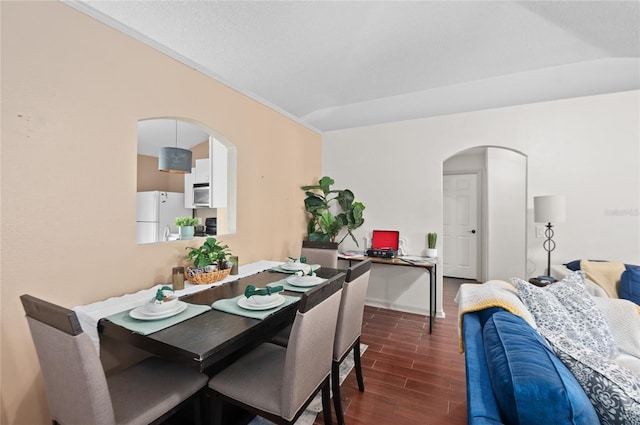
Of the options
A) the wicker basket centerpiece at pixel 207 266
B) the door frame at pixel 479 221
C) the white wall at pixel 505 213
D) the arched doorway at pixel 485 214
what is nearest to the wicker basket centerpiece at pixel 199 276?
the wicker basket centerpiece at pixel 207 266

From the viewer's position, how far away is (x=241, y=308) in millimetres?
1537

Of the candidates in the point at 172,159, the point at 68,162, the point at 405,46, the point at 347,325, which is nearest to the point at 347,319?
the point at 347,325

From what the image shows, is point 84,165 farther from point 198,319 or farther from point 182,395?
point 182,395

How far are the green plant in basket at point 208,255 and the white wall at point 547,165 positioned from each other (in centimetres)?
238

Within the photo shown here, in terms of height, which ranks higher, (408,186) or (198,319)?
(408,186)

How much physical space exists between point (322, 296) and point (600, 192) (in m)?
3.41

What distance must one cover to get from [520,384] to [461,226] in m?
5.02

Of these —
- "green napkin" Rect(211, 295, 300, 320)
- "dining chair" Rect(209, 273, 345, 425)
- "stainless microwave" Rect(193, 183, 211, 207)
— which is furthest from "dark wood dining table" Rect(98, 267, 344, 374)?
"stainless microwave" Rect(193, 183, 211, 207)

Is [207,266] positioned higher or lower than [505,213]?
lower

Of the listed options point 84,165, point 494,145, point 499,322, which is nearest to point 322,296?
point 499,322

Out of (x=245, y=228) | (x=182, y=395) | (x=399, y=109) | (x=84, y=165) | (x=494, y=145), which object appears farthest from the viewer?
(x=399, y=109)

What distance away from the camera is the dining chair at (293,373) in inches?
49.1

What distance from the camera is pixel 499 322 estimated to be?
1.18 meters

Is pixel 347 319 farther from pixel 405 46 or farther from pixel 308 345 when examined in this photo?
pixel 405 46
